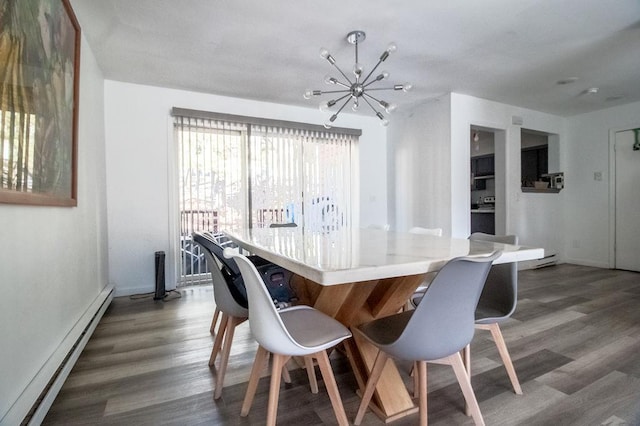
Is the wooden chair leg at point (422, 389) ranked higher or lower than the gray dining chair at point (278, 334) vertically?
lower

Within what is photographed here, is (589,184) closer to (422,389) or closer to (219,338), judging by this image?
(422,389)

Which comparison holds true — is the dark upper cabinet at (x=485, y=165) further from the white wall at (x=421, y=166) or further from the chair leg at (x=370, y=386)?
the chair leg at (x=370, y=386)

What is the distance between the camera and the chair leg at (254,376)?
1.34 meters

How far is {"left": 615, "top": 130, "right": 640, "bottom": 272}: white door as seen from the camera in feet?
14.6

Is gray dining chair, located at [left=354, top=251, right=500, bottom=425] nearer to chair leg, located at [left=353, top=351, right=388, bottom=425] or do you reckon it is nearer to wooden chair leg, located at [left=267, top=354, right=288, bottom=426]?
chair leg, located at [left=353, top=351, right=388, bottom=425]

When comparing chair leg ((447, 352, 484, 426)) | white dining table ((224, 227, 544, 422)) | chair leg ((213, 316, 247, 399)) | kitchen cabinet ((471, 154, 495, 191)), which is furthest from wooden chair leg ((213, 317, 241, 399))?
kitchen cabinet ((471, 154, 495, 191))

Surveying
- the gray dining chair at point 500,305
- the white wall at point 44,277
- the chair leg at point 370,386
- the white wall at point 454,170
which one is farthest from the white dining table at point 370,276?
the white wall at point 454,170

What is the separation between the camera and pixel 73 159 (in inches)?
79.9

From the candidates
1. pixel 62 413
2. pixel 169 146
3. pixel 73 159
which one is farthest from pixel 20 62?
pixel 169 146

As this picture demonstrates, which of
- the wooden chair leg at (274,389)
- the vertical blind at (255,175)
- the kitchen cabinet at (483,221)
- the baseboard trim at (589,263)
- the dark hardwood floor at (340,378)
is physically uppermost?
the vertical blind at (255,175)

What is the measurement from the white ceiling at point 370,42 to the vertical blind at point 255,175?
48 cm

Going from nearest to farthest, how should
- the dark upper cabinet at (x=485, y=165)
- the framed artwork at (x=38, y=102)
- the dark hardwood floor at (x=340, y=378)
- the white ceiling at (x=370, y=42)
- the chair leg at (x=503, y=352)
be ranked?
the framed artwork at (x=38, y=102) < the dark hardwood floor at (x=340, y=378) < the chair leg at (x=503, y=352) < the white ceiling at (x=370, y=42) < the dark upper cabinet at (x=485, y=165)

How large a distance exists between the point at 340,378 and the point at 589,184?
18.1 ft

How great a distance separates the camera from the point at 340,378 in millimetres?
1786
